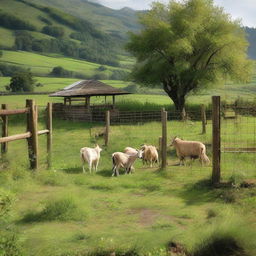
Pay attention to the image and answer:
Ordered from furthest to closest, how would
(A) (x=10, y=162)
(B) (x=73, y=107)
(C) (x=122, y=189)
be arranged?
(B) (x=73, y=107), (A) (x=10, y=162), (C) (x=122, y=189)

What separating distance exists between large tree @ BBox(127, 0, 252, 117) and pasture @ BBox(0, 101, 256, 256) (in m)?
24.3

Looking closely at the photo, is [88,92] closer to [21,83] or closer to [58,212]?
[58,212]

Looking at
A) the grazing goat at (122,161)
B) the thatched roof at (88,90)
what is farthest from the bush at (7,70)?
the grazing goat at (122,161)

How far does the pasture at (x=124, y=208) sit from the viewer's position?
696 cm

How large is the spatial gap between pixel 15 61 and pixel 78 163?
398ft

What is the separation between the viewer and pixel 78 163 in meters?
16.2

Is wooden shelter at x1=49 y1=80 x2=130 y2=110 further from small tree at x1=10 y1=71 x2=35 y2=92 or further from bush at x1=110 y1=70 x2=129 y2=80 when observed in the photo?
bush at x1=110 y1=70 x2=129 y2=80

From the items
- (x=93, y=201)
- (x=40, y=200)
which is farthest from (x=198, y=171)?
(x=40, y=200)

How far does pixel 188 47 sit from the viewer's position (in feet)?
123

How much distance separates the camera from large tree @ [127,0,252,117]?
126 ft

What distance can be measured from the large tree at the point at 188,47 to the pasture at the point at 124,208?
24261 millimetres

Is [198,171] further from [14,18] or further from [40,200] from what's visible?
[14,18]

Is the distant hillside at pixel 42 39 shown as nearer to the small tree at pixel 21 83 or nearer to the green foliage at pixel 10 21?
the green foliage at pixel 10 21

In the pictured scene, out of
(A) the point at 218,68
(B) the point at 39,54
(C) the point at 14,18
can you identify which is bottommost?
(A) the point at 218,68
